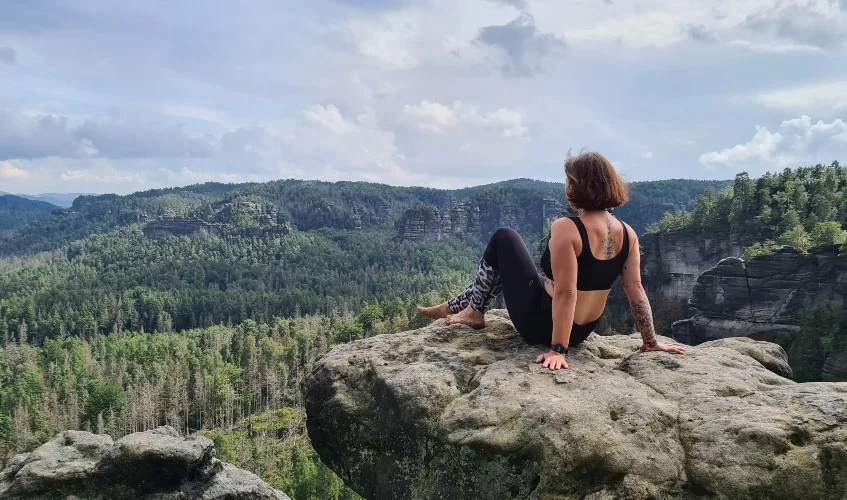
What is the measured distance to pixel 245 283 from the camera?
191500 millimetres

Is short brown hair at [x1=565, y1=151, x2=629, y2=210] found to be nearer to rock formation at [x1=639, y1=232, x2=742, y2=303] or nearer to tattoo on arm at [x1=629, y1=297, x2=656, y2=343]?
tattoo on arm at [x1=629, y1=297, x2=656, y2=343]

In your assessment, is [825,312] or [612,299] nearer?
[825,312]

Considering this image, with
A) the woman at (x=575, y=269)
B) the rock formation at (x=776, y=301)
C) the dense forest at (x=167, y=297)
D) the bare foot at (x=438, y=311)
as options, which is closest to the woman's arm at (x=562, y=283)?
the woman at (x=575, y=269)

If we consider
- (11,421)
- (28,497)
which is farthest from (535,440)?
(11,421)

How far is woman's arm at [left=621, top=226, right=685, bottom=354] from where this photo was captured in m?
8.45

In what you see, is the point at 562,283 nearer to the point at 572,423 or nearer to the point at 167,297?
the point at 572,423

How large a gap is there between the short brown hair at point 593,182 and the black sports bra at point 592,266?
33cm

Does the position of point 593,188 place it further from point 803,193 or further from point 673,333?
point 803,193

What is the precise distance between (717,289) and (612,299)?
19327 millimetres

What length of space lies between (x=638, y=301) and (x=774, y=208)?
75.2 meters

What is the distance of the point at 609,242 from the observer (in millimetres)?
7973

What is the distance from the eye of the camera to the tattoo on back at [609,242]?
26.0ft

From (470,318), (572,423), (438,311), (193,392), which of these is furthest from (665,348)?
(193,392)

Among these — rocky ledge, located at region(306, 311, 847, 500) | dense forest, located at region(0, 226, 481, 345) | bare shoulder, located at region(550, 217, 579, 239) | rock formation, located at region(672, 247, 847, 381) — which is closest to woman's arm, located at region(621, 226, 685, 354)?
rocky ledge, located at region(306, 311, 847, 500)
